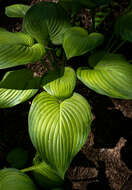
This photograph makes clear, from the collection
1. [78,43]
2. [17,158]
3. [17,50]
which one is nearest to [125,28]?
[78,43]

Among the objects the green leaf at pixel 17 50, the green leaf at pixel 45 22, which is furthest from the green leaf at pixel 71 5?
the green leaf at pixel 17 50

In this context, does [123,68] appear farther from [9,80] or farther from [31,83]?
[9,80]

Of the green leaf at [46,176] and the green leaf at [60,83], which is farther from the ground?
the green leaf at [60,83]

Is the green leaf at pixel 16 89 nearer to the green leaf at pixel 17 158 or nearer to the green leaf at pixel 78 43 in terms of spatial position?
the green leaf at pixel 78 43

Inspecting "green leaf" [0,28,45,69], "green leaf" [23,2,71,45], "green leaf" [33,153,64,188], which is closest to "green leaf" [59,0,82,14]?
"green leaf" [23,2,71,45]

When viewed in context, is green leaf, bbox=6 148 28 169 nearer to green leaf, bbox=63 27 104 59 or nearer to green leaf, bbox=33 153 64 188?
green leaf, bbox=33 153 64 188

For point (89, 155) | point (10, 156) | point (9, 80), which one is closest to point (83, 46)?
point (9, 80)

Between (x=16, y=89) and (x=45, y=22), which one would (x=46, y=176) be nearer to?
(x=16, y=89)
